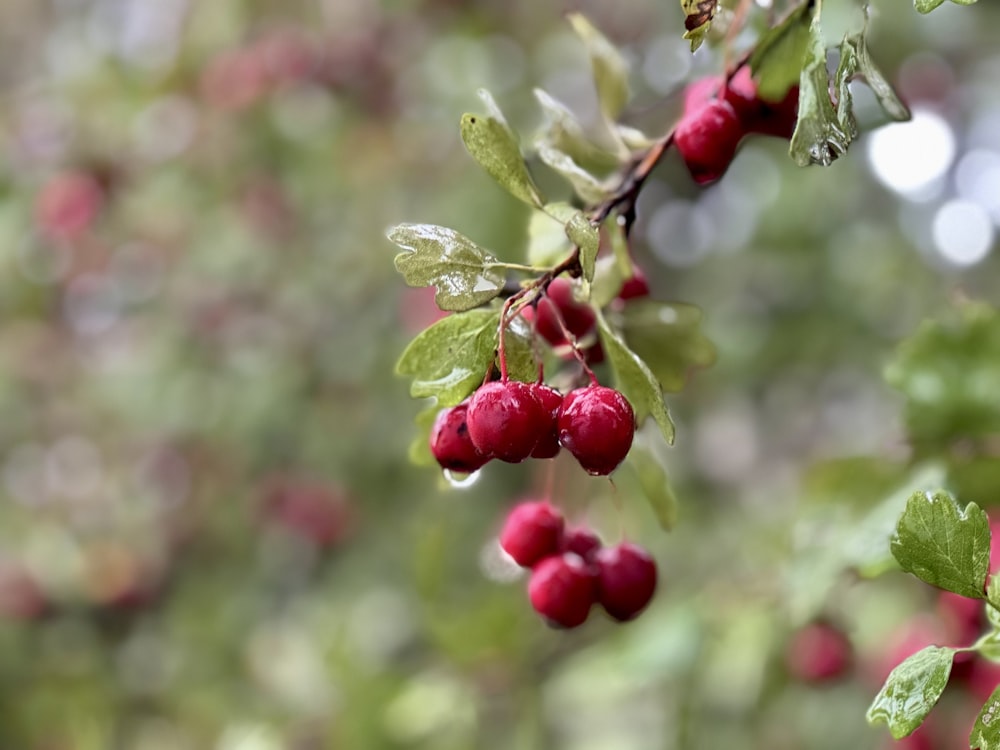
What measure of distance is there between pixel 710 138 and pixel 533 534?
322 millimetres

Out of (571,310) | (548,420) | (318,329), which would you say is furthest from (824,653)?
(318,329)

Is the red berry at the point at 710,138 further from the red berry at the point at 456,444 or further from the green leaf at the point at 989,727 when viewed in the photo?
the green leaf at the point at 989,727

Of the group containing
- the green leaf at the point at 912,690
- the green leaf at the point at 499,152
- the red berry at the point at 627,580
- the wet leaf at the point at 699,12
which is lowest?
the red berry at the point at 627,580

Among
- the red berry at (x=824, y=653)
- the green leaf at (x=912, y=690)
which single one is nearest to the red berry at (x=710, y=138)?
the green leaf at (x=912, y=690)

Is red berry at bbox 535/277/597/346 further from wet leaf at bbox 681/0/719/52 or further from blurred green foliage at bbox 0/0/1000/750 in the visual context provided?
blurred green foliage at bbox 0/0/1000/750

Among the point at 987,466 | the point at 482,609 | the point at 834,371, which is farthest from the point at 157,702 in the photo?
the point at 987,466

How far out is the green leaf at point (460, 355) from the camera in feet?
2.05

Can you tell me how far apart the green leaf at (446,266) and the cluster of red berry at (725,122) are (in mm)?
170

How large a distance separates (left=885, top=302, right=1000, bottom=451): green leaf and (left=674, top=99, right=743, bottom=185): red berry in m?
0.42

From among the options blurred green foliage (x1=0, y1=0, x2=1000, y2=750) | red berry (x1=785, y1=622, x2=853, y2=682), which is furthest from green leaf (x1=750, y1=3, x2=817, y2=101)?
blurred green foliage (x1=0, y1=0, x2=1000, y2=750)

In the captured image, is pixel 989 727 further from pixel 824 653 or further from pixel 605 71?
pixel 824 653

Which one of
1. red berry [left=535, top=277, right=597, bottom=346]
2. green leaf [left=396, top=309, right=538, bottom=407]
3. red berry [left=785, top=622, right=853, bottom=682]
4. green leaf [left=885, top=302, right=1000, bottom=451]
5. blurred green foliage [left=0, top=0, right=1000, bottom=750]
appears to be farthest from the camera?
blurred green foliage [left=0, top=0, right=1000, bottom=750]

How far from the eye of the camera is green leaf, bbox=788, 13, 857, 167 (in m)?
0.56

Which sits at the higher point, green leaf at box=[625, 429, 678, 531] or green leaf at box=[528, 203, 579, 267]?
green leaf at box=[528, 203, 579, 267]
